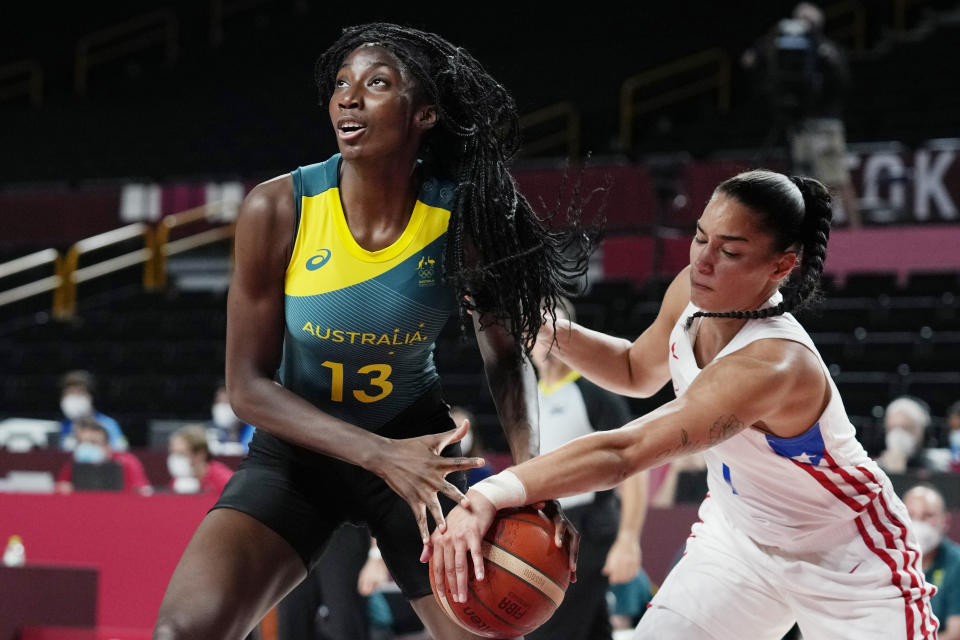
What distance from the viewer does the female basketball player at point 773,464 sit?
3158mm

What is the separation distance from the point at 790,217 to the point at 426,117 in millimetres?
961

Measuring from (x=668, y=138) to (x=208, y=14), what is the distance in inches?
332

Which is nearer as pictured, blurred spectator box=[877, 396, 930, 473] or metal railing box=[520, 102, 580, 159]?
blurred spectator box=[877, 396, 930, 473]

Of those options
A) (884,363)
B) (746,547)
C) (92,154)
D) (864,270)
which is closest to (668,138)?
(864,270)

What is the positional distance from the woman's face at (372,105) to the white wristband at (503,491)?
88 cm

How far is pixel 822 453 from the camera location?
10.8 ft

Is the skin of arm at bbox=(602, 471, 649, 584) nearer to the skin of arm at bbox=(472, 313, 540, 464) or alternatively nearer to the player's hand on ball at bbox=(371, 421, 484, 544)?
the skin of arm at bbox=(472, 313, 540, 464)

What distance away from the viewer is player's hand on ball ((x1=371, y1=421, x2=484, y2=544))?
3066 mm

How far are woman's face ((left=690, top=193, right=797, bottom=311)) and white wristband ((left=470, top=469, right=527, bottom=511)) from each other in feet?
2.49

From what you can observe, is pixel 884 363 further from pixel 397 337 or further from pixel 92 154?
pixel 92 154

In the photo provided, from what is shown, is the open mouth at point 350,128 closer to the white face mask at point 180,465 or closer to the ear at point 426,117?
the ear at point 426,117

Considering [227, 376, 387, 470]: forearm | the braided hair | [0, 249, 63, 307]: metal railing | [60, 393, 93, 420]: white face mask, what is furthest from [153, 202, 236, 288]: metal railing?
[227, 376, 387, 470]: forearm

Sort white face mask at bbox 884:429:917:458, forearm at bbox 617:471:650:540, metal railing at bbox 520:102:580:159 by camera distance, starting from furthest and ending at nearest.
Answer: metal railing at bbox 520:102:580:159
white face mask at bbox 884:429:917:458
forearm at bbox 617:471:650:540

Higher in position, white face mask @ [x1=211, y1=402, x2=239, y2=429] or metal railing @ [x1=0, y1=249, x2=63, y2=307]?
metal railing @ [x1=0, y1=249, x2=63, y2=307]
